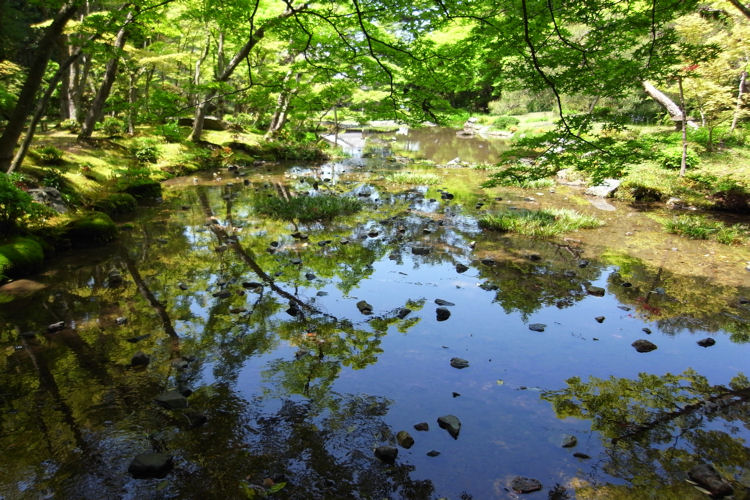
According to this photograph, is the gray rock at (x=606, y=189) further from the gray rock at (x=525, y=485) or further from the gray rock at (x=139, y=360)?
the gray rock at (x=139, y=360)

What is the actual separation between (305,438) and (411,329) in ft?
8.11

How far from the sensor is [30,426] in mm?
3543

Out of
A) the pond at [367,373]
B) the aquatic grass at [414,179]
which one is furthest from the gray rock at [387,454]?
the aquatic grass at [414,179]

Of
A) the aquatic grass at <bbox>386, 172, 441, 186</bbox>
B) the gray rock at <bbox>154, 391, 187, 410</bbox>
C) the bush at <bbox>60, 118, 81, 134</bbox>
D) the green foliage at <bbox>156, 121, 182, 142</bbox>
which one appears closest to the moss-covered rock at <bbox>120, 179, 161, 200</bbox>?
the green foliage at <bbox>156, 121, 182, 142</bbox>

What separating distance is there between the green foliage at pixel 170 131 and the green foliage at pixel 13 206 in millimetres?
10589

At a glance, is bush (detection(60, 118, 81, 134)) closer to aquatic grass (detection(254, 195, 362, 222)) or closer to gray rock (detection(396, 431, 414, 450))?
aquatic grass (detection(254, 195, 362, 222))

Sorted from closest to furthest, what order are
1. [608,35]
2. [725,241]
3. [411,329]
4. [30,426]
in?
[30,426]
[608,35]
[411,329]
[725,241]

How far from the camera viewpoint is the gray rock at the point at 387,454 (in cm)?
339

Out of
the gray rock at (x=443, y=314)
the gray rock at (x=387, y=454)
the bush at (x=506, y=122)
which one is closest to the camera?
the gray rock at (x=387, y=454)

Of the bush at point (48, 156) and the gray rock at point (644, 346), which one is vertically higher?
the bush at point (48, 156)

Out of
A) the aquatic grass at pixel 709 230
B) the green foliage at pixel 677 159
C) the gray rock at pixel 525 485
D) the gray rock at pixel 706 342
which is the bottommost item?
the gray rock at pixel 706 342

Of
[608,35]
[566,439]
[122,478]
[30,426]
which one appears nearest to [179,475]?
[122,478]

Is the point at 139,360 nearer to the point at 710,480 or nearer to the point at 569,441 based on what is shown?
the point at 569,441

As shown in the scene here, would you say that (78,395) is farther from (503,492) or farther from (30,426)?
(503,492)
